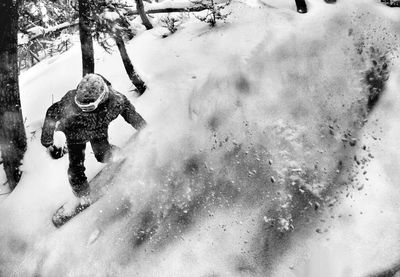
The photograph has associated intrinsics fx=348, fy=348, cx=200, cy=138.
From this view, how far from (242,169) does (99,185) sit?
2123 millimetres

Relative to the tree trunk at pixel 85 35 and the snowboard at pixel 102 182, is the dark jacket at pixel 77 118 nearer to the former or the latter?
the snowboard at pixel 102 182

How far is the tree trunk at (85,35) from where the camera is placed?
5.03 meters

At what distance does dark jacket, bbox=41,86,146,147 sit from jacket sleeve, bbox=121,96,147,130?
6 centimetres

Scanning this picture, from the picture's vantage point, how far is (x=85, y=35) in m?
5.17

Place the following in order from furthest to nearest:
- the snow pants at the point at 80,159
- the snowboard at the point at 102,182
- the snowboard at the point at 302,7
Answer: the snowboard at the point at 302,7, the snowboard at the point at 102,182, the snow pants at the point at 80,159

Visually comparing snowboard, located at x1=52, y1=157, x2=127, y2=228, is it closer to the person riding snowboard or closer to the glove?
the person riding snowboard

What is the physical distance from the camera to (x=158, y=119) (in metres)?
5.39

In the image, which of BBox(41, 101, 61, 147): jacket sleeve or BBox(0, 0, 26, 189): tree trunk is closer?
BBox(41, 101, 61, 147): jacket sleeve

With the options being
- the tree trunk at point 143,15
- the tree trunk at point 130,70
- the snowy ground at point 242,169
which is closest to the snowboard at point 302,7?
the snowy ground at point 242,169

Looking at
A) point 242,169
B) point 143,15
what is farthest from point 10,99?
point 242,169

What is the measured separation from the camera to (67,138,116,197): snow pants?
462 centimetres

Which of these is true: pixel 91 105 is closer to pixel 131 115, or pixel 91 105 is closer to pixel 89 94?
pixel 89 94

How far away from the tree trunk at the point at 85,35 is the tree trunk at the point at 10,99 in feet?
2.85

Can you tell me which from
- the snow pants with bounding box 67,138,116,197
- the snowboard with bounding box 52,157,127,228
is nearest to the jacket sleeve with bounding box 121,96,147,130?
the snow pants with bounding box 67,138,116,197
